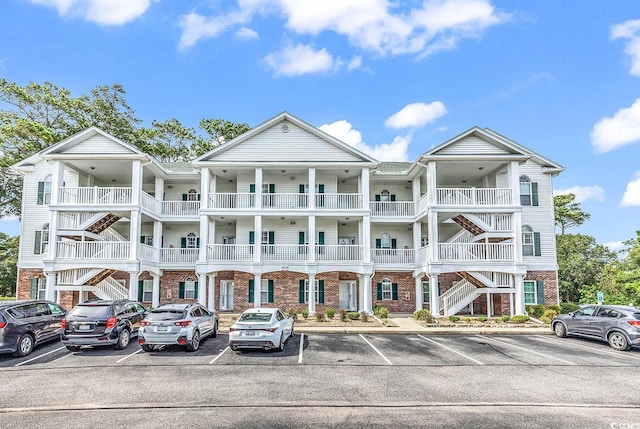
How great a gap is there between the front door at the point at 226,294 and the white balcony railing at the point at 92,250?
6178 mm

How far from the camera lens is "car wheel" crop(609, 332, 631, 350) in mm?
13105

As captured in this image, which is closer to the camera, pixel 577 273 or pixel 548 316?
pixel 548 316

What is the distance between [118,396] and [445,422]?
21.1ft

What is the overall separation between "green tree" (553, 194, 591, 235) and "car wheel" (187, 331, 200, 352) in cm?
3939

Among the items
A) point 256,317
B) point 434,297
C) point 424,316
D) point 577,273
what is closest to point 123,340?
point 256,317

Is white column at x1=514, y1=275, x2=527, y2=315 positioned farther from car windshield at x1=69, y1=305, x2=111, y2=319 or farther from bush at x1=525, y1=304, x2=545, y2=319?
car windshield at x1=69, y1=305, x2=111, y2=319

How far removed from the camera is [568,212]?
3959cm

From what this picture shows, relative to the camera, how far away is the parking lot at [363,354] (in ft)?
35.7

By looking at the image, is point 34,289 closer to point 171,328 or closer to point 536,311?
point 171,328

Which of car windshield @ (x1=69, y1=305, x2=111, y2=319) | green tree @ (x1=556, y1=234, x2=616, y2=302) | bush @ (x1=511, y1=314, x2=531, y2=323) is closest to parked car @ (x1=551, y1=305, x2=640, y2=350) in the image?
bush @ (x1=511, y1=314, x2=531, y2=323)

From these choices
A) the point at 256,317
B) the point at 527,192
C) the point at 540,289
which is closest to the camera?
the point at 256,317

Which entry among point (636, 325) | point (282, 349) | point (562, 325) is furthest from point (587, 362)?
point (282, 349)

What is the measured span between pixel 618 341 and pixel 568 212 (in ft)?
101

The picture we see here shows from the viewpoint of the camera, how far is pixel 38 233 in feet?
78.5
